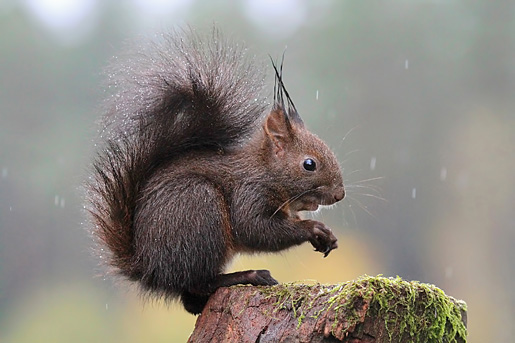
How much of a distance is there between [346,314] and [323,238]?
1.77 ft

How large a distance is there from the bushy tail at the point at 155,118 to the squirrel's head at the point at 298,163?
0.14m

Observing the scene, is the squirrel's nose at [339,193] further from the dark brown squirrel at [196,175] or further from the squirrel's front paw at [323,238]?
the squirrel's front paw at [323,238]

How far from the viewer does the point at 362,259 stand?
6.59 m

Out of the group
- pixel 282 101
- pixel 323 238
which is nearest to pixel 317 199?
pixel 323 238

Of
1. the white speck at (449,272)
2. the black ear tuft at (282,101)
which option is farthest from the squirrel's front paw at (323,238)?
the white speck at (449,272)

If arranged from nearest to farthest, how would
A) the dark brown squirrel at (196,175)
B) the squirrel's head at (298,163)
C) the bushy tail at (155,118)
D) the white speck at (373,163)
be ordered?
the dark brown squirrel at (196,175), the bushy tail at (155,118), the squirrel's head at (298,163), the white speck at (373,163)

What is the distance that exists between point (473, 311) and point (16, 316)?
4592 mm

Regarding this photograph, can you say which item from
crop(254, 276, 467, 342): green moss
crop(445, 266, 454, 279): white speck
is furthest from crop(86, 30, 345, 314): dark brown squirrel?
crop(445, 266, 454, 279): white speck

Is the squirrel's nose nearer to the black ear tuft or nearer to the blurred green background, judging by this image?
→ the black ear tuft

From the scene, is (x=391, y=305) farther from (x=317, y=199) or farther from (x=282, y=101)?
(x=282, y=101)

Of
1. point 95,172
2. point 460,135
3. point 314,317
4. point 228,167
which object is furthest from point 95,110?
point 460,135

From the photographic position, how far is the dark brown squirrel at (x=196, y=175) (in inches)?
102

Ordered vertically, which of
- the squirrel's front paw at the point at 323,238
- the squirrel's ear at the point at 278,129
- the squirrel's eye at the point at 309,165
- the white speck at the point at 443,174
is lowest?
the white speck at the point at 443,174

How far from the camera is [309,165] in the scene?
2.87m
